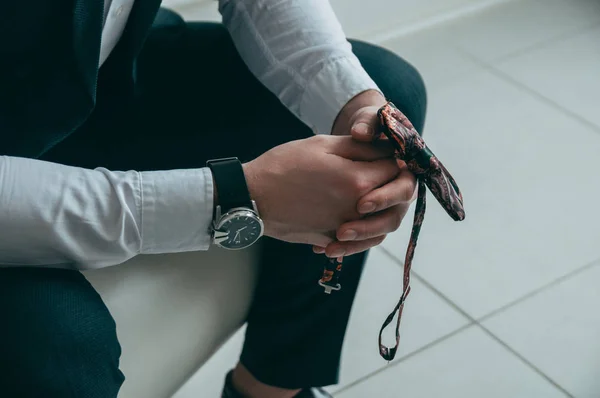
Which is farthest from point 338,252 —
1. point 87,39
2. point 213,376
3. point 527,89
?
point 527,89

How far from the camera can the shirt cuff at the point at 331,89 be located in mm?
1077

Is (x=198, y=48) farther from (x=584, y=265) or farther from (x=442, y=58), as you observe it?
(x=442, y=58)

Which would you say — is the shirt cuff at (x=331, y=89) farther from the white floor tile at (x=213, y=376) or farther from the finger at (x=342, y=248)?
the white floor tile at (x=213, y=376)

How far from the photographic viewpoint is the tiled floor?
4.66 ft

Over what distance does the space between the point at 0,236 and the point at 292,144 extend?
0.31 m

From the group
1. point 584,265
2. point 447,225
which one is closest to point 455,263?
point 447,225

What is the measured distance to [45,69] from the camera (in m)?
0.96

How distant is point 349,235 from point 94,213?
0.26 metres

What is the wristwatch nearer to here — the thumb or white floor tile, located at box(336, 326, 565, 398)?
the thumb

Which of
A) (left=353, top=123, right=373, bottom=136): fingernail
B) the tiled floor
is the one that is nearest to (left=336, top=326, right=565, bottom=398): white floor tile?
the tiled floor

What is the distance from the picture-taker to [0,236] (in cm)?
81

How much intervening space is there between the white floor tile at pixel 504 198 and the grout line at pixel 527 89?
0.02 metres

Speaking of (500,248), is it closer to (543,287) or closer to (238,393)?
(543,287)

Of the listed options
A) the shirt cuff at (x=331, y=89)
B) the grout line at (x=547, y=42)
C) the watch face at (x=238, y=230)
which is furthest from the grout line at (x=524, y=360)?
the grout line at (x=547, y=42)
